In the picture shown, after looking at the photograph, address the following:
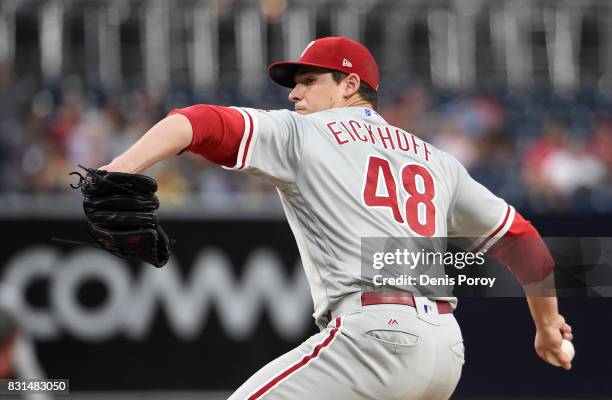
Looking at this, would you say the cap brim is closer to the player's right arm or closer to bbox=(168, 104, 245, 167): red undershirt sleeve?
the player's right arm

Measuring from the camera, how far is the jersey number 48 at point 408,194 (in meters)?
3.62

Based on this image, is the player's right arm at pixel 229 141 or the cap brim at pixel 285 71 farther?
the cap brim at pixel 285 71

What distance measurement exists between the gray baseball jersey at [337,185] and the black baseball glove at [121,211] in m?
0.35

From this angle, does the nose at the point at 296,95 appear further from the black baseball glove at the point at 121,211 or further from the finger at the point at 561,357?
the finger at the point at 561,357

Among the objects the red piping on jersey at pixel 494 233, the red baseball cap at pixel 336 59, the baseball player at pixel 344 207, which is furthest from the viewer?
the red piping on jersey at pixel 494 233

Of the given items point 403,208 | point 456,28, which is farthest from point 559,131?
point 403,208

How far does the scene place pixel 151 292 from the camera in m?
8.32

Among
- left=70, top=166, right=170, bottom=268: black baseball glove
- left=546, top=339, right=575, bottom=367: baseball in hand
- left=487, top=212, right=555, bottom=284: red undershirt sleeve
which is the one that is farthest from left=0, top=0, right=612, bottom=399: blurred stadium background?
left=546, top=339, right=575, bottom=367: baseball in hand

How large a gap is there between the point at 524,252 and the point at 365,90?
2.94 feet

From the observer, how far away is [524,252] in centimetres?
416

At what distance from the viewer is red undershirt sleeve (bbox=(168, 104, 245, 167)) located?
323 centimetres

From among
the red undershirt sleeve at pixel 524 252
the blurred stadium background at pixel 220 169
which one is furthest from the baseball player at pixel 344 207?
the blurred stadium background at pixel 220 169

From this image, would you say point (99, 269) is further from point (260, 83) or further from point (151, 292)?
point (260, 83)

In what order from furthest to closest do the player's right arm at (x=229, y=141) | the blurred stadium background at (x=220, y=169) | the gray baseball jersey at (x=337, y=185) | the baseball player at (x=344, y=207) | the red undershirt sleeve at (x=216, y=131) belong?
the blurred stadium background at (x=220, y=169) < the gray baseball jersey at (x=337, y=185) < the baseball player at (x=344, y=207) < the red undershirt sleeve at (x=216, y=131) < the player's right arm at (x=229, y=141)
